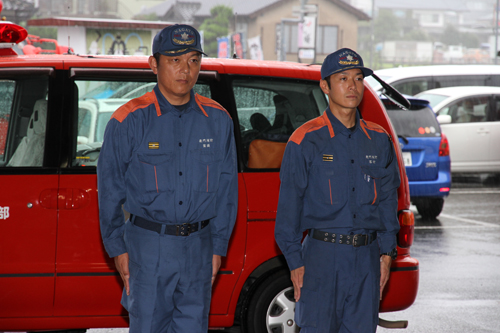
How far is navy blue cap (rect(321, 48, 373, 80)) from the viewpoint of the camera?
2965mm

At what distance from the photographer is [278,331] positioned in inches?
150

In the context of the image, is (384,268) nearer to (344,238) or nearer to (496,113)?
(344,238)

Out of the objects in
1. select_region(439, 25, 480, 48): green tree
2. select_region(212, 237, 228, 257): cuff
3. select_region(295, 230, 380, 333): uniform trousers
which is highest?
select_region(439, 25, 480, 48): green tree

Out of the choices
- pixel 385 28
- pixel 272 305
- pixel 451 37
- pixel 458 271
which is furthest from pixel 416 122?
pixel 451 37

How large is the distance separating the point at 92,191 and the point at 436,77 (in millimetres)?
13316

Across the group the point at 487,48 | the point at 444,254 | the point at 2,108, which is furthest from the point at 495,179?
the point at 487,48

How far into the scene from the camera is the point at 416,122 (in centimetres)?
889

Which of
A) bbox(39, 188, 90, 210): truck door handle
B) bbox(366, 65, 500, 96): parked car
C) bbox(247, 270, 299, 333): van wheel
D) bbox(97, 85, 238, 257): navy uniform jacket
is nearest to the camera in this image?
bbox(97, 85, 238, 257): navy uniform jacket

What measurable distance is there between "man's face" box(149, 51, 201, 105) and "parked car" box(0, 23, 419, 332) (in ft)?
3.02

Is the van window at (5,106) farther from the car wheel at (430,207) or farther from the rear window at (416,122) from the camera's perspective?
the car wheel at (430,207)

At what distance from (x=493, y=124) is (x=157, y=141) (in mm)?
10806

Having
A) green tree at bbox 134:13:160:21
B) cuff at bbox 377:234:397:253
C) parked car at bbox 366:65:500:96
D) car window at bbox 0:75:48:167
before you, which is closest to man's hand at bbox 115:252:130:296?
car window at bbox 0:75:48:167

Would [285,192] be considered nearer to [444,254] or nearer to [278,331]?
[278,331]

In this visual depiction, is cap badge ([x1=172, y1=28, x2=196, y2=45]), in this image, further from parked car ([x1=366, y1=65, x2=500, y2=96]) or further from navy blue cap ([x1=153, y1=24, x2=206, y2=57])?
parked car ([x1=366, y1=65, x2=500, y2=96])
